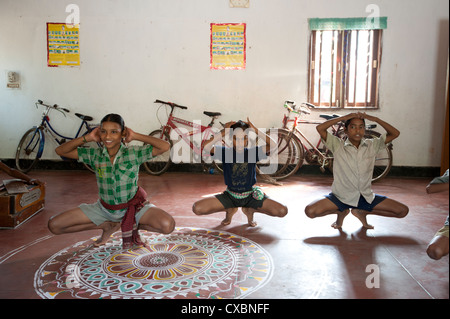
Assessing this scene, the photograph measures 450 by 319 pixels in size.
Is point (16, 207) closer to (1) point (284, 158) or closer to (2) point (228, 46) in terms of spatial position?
(1) point (284, 158)

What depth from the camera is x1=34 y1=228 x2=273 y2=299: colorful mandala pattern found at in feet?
7.16

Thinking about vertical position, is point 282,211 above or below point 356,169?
below

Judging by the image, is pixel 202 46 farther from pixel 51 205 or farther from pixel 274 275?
pixel 274 275

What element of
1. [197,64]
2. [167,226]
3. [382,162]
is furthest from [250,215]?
[197,64]

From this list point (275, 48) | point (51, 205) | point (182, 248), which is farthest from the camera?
point (275, 48)

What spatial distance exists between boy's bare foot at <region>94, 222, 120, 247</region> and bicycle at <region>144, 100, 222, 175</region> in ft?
10.2

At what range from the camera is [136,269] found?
2.47m

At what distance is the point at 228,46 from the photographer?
19.6 feet

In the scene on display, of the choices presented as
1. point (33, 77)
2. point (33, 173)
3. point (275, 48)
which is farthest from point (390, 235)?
point (33, 77)

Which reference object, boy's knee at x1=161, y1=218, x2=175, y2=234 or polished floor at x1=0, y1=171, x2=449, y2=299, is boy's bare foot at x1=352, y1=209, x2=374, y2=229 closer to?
polished floor at x1=0, y1=171, x2=449, y2=299

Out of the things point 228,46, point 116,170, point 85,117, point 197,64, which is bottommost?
point 116,170

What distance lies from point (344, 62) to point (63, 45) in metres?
4.53

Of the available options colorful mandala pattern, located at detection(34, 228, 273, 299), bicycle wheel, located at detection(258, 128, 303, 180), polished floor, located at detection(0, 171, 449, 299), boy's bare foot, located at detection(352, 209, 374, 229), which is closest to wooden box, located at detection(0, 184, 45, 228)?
polished floor, located at detection(0, 171, 449, 299)

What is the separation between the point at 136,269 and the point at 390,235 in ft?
6.87
